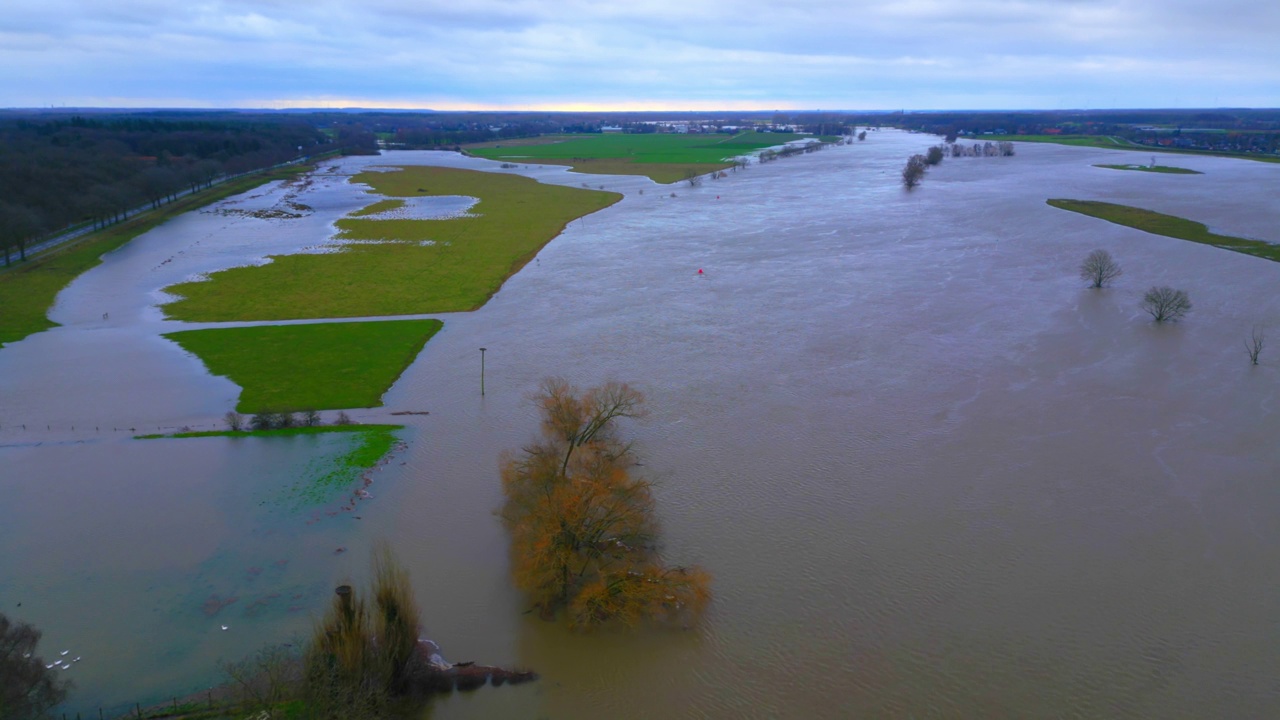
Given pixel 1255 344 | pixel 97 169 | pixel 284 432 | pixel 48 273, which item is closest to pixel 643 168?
pixel 97 169

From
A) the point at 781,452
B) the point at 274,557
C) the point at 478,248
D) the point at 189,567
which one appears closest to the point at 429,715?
the point at 274,557

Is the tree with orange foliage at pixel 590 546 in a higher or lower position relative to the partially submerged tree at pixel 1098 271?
lower

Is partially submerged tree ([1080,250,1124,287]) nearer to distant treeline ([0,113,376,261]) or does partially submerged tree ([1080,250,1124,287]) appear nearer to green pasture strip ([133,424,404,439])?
green pasture strip ([133,424,404,439])

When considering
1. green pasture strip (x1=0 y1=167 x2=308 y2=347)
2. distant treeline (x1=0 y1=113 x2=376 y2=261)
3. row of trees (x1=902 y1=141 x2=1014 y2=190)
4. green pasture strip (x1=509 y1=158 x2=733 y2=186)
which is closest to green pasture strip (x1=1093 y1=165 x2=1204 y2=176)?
row of trees (x1=902 y1=141 x2=1014 y2=190)

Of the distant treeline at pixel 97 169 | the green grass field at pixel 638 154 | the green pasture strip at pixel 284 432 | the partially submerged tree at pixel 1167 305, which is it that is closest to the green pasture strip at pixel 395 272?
the green pasture strip at pixel 284 432

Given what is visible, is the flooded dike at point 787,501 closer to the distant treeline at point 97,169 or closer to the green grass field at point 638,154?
the distant treeline at point 97,169

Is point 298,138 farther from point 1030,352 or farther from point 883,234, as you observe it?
point 1030,352
